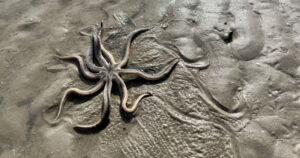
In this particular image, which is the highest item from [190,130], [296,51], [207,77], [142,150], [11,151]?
[296,51]

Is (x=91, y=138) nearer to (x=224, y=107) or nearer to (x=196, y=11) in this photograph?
(x=224, y=107)

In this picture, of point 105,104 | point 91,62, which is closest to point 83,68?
point 91,62

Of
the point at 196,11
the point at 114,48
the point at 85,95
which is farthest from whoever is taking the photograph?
the point at 196,11

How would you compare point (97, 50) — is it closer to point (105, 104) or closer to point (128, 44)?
point (128, 44)

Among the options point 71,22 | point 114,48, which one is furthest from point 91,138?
point 71,22

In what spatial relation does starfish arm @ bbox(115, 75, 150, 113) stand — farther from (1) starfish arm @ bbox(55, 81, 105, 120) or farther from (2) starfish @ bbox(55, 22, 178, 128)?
(1) starfish arm @ bbox(55, 81, 105, 120)

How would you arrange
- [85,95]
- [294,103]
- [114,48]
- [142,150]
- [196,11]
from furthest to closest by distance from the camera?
[196,11]
[114,48]
[85,95]
[294,103]
[142,150]
